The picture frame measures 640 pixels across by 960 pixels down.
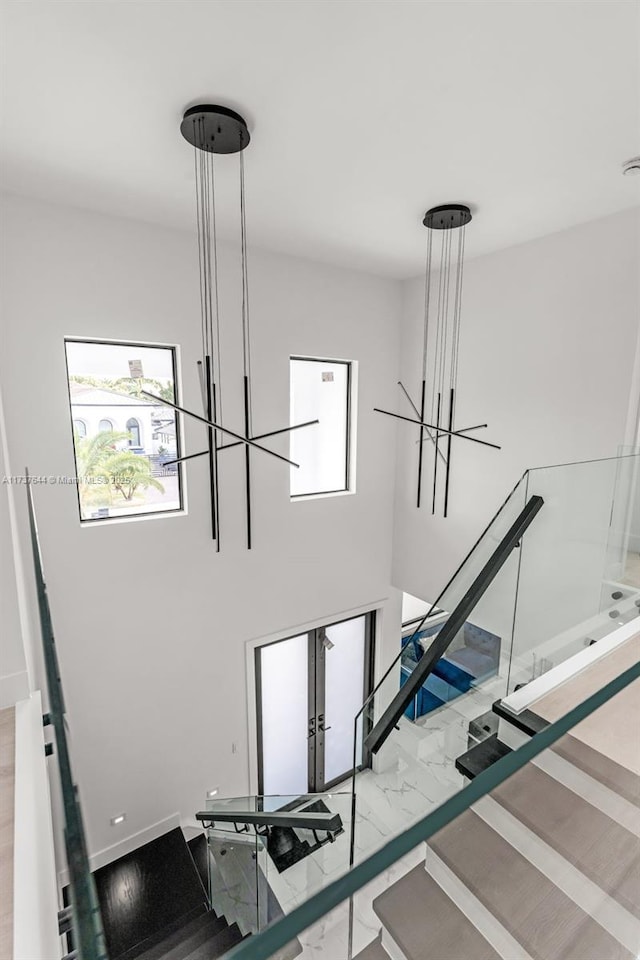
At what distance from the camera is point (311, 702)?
6.08 metres

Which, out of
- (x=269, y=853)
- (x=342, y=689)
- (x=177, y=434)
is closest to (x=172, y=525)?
(x=177, y=434)

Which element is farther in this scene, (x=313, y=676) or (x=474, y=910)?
(x=313, y=676)

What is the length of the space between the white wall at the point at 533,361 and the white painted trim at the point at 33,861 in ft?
14.6

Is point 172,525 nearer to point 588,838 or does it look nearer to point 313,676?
point 313,676

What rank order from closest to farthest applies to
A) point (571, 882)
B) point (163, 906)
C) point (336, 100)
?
point (571, 882) < point (336, 100) < point (163, 906)

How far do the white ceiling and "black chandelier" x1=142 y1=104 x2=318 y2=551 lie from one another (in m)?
0.07

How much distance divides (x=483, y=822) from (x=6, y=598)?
189 cm

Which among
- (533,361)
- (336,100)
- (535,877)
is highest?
(336,100)

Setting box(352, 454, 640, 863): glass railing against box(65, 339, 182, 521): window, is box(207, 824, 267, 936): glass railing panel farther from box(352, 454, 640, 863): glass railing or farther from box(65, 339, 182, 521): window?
box(65, 339, 182, 521): window

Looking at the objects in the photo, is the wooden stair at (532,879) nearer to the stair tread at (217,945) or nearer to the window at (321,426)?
the stair tread at (217,945)

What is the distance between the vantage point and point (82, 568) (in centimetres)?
412

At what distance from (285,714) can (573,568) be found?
417 centimetres

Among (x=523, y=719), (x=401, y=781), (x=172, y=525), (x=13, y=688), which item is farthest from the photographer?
(x=172, y=525)

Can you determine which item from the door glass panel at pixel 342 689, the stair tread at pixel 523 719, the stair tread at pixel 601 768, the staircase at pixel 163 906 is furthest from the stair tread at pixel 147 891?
the stair tread at pixel 601 768
